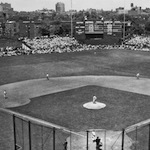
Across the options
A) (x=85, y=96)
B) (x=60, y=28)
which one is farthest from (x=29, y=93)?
(x=60, y=28)

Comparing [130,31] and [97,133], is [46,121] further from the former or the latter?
[130,31]

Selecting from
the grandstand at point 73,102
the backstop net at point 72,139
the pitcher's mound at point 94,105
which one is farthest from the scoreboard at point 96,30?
the backstop net at point 72,139

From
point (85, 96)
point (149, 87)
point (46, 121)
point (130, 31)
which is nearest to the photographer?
point (46, 121)

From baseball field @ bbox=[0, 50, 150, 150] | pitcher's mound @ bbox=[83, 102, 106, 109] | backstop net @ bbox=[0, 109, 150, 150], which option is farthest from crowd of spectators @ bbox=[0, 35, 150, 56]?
backstop net @ bbox=[0, 109, 150, 150]

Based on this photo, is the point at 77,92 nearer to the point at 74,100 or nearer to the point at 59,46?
the point at 74,100

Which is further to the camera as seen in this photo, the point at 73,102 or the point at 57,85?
the point at 57,85

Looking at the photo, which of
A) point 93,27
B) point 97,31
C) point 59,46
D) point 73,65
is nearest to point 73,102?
point 73,65

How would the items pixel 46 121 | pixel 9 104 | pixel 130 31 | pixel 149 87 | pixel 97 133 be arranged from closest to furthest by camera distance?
pixel 97 133, pixel 46 121, pixel 9 104, pixel 149 87, pixel 130 31

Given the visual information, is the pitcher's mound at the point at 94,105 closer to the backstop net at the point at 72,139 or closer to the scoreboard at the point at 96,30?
the backstop net at the point at 72,139
